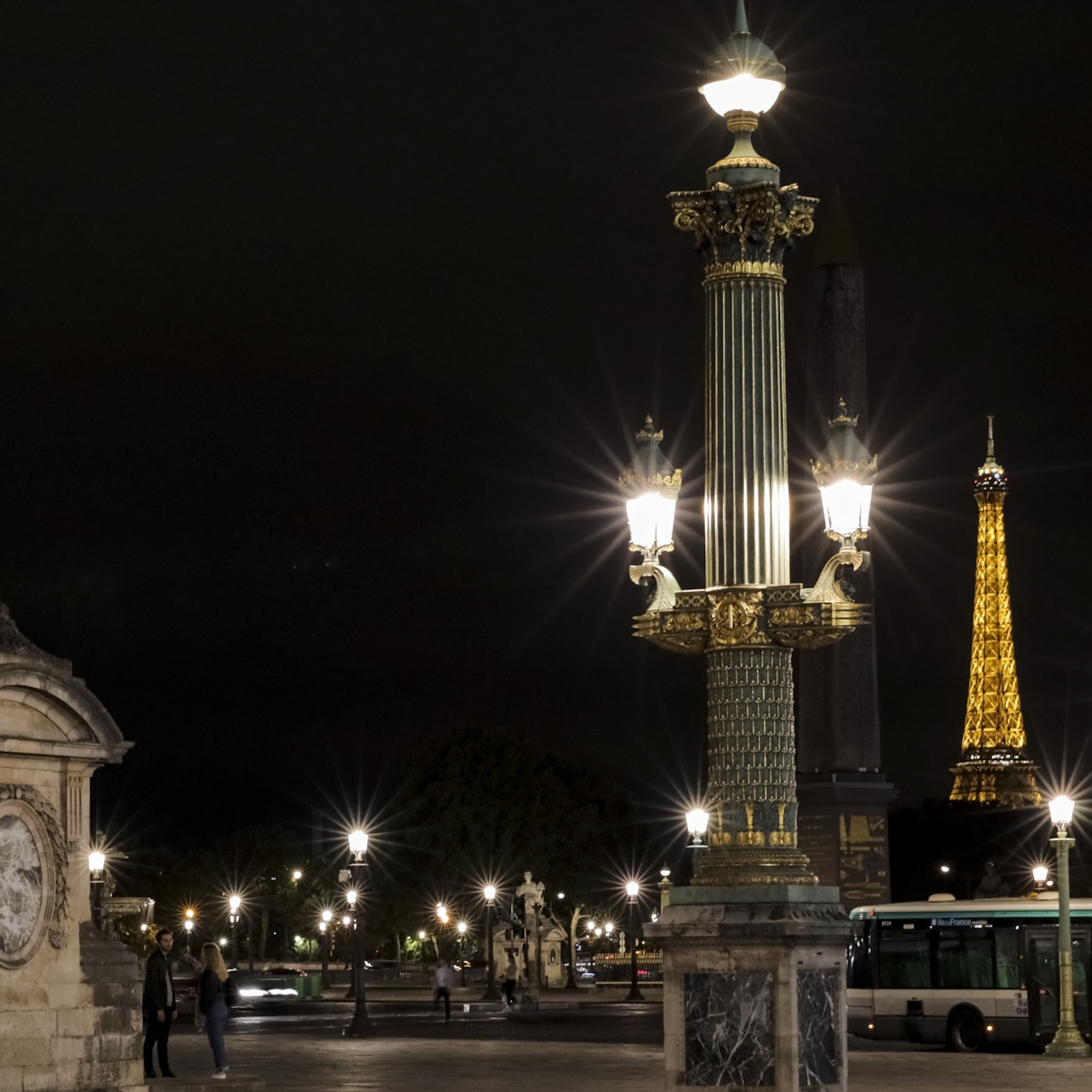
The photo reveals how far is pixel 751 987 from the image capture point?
16719 mm

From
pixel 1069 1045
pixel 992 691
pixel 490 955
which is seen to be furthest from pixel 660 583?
pixel 992 691

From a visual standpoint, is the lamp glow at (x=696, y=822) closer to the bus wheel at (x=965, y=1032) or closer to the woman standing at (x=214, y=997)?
the bus wheel at (x=965, y=1032)

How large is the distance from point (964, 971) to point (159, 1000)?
17590 millimetres

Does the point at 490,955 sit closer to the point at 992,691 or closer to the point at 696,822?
the point at 696,822

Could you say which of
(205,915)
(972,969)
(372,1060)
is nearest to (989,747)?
(205,915)

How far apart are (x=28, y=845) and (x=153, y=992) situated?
6.84 m

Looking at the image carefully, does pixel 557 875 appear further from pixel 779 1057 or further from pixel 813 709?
pixel 779 1057

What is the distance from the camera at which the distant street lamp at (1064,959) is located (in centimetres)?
3391

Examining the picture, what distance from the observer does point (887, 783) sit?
4991 cm

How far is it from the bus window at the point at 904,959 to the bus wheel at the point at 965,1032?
2.58ft

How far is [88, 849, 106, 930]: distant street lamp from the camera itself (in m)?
20.8

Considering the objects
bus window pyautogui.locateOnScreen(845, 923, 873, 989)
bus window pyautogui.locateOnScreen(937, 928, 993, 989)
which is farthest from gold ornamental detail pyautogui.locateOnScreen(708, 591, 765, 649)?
bus window pyautogui.locateOnScreen(845, 923, 873, 989)

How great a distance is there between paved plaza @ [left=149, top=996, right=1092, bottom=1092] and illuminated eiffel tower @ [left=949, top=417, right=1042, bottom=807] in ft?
237

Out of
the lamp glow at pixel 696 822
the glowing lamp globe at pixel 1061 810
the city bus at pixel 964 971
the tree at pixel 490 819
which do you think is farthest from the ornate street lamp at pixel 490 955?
the glowing lamp globe at pixel 1061 810
